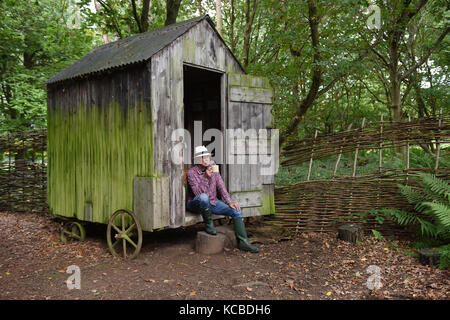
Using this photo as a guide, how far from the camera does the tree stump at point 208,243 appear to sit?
550 centimetres

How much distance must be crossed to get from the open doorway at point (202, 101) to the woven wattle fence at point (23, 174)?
13.5 feet

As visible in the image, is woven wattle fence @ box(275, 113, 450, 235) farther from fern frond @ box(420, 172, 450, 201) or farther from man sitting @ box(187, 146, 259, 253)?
man sitting @ box(187, 146, 259, 253)

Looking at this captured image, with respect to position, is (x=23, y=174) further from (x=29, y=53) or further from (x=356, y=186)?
(x=356, y=186)

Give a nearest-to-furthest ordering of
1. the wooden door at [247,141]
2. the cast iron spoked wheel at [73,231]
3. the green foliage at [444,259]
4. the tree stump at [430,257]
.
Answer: the green foliage at [444,259], the tree stump at [430,257], the wooden door at [247,141], the cast iron spoked wheel at [73,231]

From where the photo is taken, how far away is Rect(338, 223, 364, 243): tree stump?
5.60 meters

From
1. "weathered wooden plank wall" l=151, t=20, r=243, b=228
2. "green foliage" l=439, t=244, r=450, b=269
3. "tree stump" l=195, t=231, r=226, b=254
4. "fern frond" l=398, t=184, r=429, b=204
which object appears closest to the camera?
"green foliage" l=439, t=244, r=450, b=269

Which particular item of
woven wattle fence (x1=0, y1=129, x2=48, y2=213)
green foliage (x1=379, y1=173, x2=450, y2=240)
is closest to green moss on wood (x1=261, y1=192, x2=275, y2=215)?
green foliage (x1=379, y1=173, x2=450, y2=240)

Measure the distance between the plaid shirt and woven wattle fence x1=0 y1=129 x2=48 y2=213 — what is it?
18.1 ft

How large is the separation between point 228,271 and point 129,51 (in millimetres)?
4038

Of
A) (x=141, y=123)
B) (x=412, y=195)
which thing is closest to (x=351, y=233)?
(x=412, y=195)

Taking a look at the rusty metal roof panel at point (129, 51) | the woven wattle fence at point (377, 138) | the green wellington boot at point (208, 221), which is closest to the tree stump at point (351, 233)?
the woven wattle fence at point (377, 138)

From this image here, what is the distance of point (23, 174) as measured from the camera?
373 inches

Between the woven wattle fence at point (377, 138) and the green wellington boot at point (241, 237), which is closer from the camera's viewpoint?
the green wellington boot at point (241, 237)

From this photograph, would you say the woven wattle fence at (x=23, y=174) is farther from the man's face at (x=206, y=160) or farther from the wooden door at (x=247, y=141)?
the wooden door at (x=247, y=141)
